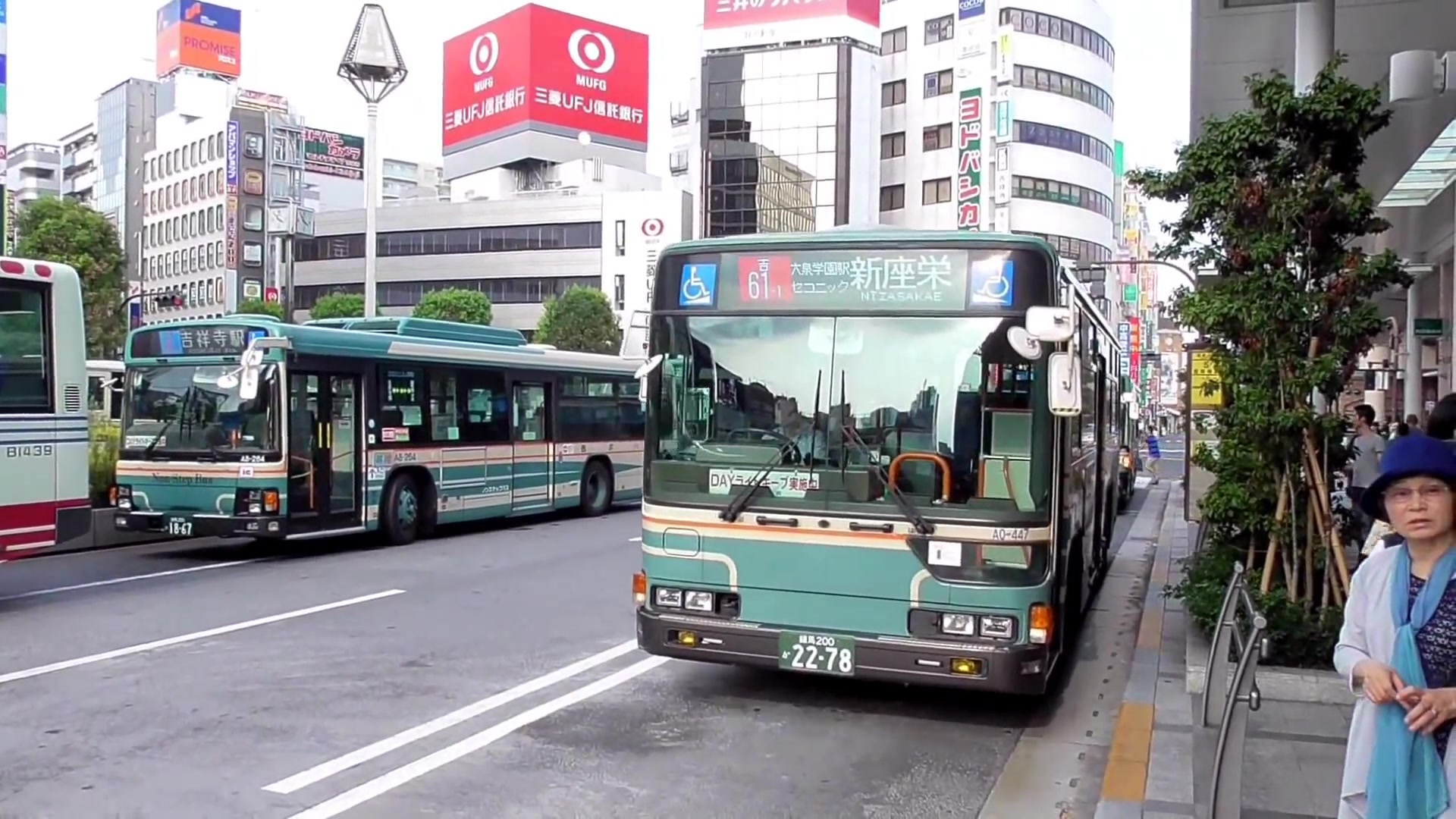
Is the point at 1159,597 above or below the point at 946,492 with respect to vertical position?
below

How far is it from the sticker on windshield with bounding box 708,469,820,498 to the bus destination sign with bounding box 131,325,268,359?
8.38 meters

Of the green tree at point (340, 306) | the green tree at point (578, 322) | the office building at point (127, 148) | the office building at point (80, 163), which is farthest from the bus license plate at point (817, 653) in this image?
the office building at point (80, 163)

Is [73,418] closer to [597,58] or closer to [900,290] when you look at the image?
[900,290]

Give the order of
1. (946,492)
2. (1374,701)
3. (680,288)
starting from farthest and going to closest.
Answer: (680,288) → (946,492) → (1374,701)

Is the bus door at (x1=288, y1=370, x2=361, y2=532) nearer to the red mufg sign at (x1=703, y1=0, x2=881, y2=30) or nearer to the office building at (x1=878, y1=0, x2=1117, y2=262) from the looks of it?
the office building at (x1=878, y1=0, x2=1117, y2=262)

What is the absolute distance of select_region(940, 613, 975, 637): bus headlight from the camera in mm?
6902

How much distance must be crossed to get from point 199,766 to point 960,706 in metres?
4.52

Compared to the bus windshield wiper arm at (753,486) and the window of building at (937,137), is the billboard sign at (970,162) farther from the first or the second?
the bus windshield wiper arm at (753,486)

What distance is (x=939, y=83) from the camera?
237ft

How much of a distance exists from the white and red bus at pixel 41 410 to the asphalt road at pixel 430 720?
0.78 metres

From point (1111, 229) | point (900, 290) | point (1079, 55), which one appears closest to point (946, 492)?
point (900, 290)

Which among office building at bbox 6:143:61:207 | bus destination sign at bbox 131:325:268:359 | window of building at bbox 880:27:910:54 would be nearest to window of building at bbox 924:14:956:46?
window of building at bbox 880:27:910:54

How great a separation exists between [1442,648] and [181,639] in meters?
8.78

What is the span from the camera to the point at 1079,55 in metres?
70.7
